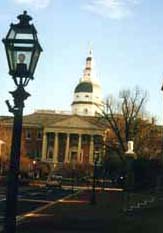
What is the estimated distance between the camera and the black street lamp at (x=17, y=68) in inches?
382

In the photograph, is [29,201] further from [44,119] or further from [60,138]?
[44,119]

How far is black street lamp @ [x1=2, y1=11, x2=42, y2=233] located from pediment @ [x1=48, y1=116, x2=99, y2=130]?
148m

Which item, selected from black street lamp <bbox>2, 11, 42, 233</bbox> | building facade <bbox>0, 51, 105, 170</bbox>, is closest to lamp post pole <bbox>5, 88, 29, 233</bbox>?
black street lamp <bbox>2, 11, 42, 233</bbox>

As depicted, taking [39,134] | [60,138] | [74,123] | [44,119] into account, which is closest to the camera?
Result: [74,123]

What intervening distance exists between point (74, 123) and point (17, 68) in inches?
5928

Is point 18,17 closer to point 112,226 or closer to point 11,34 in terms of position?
point 11,34

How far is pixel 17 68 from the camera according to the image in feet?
32.2

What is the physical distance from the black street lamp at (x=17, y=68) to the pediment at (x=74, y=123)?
487ft

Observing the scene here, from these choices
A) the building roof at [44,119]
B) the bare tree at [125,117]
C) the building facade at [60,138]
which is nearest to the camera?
the bare tree at [125,117]

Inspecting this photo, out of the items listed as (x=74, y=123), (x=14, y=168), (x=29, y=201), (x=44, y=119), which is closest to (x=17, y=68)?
(x=14, y=168)

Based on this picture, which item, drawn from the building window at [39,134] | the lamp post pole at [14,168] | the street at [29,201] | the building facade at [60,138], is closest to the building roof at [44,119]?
the building facade at [60,138]

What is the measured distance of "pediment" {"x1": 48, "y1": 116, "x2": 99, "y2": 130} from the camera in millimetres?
159375

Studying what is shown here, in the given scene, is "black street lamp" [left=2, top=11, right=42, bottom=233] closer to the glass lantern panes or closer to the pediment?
the glass lantern panes

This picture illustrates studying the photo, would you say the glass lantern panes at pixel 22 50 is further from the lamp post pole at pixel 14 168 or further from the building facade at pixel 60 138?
the building facade at pixel 60 138
